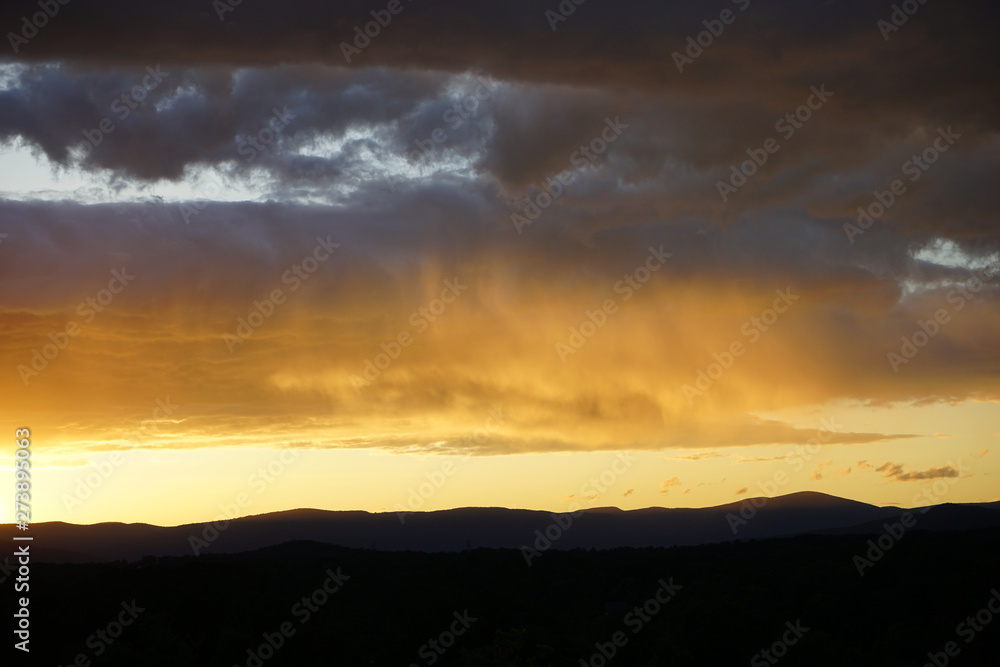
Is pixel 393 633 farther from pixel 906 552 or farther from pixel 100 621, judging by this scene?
pixel 906 552
